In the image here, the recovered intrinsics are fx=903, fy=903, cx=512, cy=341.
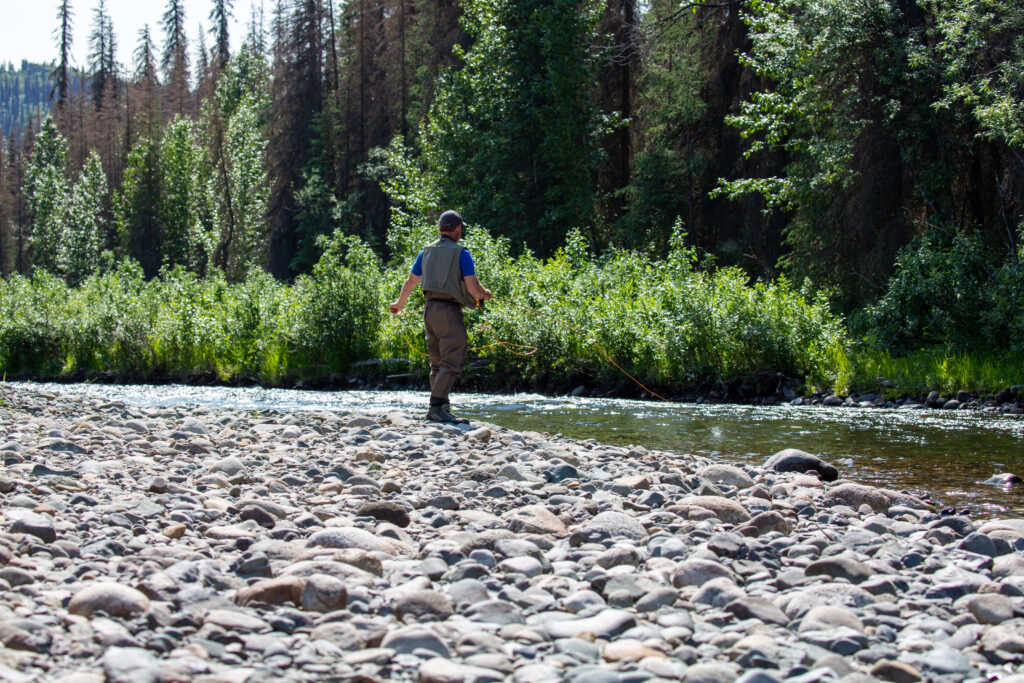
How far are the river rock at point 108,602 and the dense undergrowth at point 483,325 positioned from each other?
1149 cm

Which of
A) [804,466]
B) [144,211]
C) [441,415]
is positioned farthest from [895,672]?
[144,211]

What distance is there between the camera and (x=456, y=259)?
9156 mm

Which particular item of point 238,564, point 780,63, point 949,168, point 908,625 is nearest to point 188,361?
point 780,63

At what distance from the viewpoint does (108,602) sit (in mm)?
3270

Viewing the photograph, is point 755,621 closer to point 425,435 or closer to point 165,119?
point 425,435

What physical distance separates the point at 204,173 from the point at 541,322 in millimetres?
48683

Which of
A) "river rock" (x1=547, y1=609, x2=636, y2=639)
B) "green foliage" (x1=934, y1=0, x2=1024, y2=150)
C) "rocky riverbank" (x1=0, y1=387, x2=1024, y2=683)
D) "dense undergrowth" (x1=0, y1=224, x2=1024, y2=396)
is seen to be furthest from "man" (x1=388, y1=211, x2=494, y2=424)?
"green foliage" (x1=934, y1=0, x2=1024, y2=150)

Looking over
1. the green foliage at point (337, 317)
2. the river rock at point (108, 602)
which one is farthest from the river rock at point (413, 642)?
the green foliage at point (337, 317)

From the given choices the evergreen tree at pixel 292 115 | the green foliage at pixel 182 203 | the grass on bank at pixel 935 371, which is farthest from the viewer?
the green foliage at pixel 182 203

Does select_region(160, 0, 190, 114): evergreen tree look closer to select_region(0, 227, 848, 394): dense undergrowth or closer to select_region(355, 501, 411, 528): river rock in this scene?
select_region(0, 227, 848, 394): dense undergrowth

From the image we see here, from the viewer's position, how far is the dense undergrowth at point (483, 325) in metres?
15.2

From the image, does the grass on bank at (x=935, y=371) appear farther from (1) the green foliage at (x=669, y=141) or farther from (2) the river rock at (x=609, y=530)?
A: (1) the green foliage at (x=669, y=141)

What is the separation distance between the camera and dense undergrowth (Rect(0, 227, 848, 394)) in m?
15.2

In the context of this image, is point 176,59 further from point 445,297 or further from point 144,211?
point 445,297
